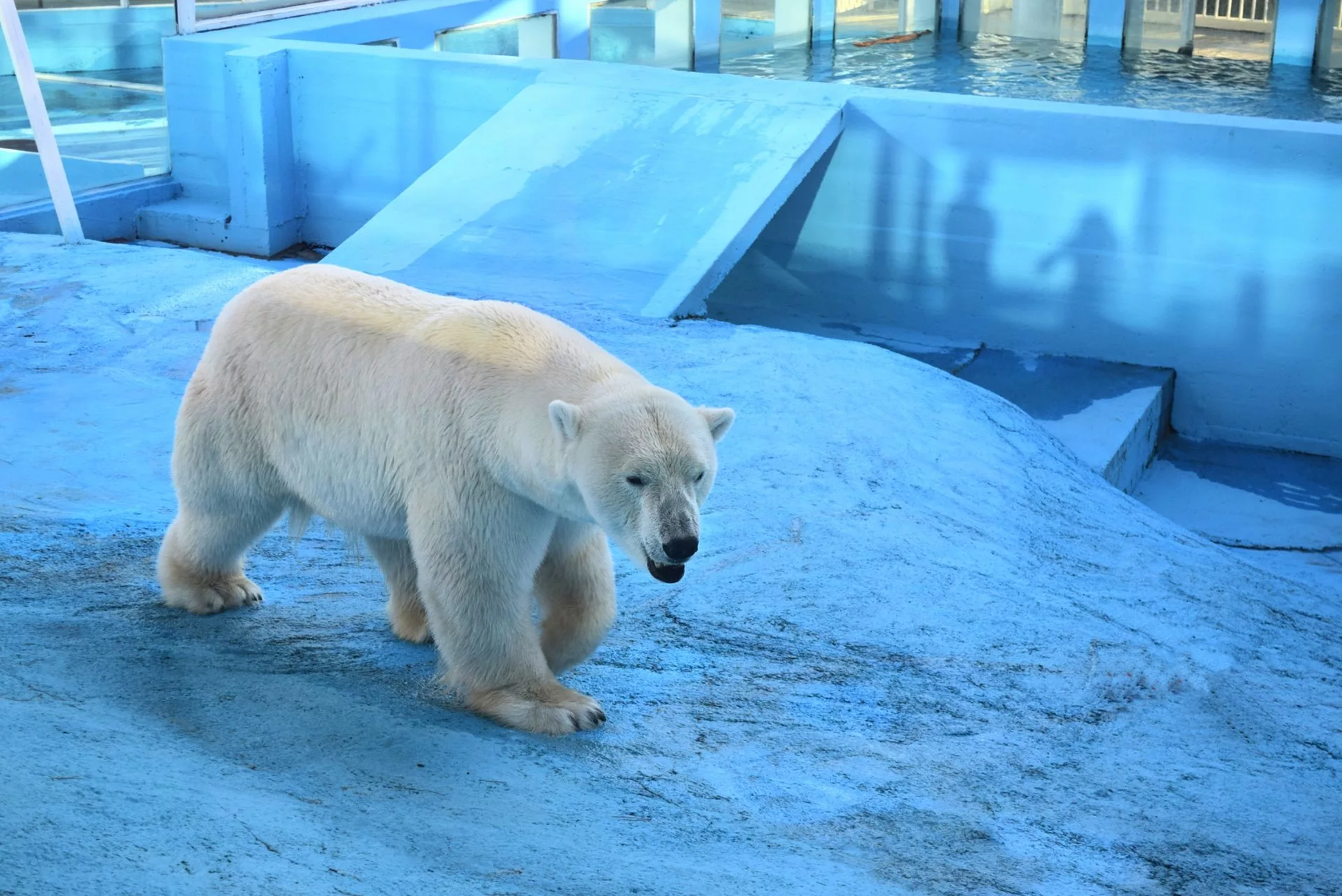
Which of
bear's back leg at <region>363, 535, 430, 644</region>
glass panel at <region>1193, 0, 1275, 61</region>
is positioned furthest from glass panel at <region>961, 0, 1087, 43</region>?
bear's back leg at <region>363, 535, 430, 644</region>

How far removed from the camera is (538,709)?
2539 mm

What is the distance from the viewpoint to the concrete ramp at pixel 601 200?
5969 mm

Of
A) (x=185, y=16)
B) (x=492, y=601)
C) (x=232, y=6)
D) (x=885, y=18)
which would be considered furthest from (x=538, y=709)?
(x=885, y=18)

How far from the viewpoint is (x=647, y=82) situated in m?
7.52

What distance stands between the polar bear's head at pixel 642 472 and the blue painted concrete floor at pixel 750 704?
1.55 feet

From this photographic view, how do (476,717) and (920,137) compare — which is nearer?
(476,717)

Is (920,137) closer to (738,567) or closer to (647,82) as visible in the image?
(647,82)

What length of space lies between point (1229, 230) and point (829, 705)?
426 centimetres

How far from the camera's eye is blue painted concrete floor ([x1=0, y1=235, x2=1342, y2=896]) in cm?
199

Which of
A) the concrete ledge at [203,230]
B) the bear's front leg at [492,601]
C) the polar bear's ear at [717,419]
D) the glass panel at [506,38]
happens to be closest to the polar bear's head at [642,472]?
the polar bear's ear at [717,419]

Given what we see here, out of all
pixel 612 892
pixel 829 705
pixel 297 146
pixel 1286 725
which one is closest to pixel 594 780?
pixel 612 892

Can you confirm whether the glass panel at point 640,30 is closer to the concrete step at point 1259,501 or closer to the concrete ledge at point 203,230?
the concrete ledge at point 203,230

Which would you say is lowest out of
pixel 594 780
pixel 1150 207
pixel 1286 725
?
pixel 1286 725

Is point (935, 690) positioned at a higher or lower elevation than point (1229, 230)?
lower
